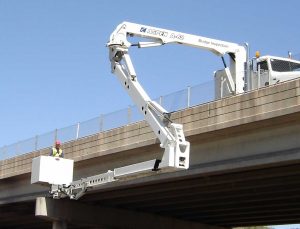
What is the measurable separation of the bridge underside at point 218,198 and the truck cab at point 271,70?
3.29 metres

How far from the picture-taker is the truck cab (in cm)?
2156

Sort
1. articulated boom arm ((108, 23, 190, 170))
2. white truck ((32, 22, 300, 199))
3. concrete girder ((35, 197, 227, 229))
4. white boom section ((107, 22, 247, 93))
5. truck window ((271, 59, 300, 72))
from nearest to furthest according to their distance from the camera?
articulated boom arm ((108, 23, 190, 170)), white truck ((32, 22, 300, 199)), white boom section ((107, 22, 247, 93)), truck window ((271, 59, 300, 72)), concrete girder ((35, 197, 227, 229))

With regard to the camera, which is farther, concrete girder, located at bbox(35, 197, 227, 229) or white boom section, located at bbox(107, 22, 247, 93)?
concrete girder, located at bbox(35, 197, 227, 229)

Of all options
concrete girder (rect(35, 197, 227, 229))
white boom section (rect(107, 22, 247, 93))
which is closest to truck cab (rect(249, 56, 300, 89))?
white boom section (rect(107, 22, 247, 93))

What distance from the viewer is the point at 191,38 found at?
2342 cm

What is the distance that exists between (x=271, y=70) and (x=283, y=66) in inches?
28.4

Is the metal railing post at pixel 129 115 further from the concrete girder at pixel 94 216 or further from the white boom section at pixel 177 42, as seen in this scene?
the concrete girder at pixel 94 216

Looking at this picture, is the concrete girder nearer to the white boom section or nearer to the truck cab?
the white boom section

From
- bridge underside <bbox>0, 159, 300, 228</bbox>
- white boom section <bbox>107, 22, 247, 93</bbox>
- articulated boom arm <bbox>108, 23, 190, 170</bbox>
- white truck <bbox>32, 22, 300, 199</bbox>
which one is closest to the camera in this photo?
articulated boom arm <bbox>108, 23, 190, 170</bbox>

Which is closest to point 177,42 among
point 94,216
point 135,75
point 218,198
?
point 135,75

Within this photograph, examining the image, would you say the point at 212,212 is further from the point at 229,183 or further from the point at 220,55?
the point at 220,55

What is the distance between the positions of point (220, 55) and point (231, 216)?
14.7m

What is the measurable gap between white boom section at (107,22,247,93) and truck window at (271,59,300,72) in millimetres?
1223

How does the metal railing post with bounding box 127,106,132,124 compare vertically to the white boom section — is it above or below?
below
